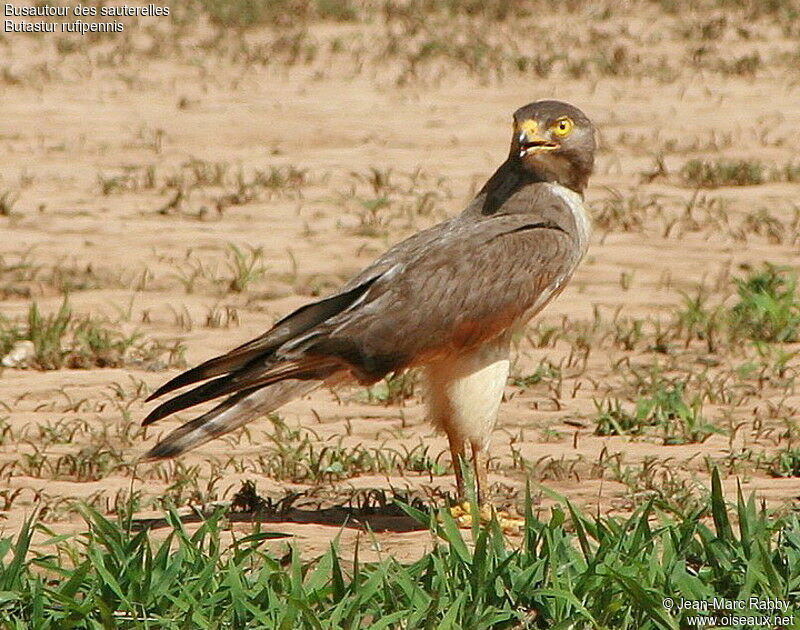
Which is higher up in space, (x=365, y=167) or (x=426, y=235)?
(x=426, y=235)

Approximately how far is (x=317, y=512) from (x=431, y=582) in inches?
48.6

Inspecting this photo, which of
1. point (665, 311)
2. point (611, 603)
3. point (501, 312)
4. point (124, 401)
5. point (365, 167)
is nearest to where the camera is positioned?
point (611, 603)

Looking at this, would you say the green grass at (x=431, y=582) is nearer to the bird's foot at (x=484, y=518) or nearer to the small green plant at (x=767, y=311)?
the bird's foot at (x=484, y=518)

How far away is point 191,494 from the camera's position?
18.7 ft

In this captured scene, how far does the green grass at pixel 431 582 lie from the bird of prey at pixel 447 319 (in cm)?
75

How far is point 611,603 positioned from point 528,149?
6.94 ft

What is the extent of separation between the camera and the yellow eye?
19.6 feet

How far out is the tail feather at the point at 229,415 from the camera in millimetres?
5195

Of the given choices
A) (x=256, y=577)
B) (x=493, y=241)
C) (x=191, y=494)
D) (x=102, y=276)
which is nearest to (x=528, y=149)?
(x=493, y=241)

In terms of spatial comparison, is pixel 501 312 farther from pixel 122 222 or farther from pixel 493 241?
pixel 122 222

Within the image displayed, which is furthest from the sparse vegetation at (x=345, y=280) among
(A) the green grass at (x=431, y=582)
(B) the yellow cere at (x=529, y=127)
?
(B) the yellow cere at (x=529, y=127)

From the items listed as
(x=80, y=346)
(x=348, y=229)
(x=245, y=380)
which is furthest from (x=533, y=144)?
(x=348, y=229)

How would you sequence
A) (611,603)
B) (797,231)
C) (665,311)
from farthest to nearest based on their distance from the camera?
(797,231) < (665,311) < (611,603)

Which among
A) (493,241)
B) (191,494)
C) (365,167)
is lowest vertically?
(365,167)
